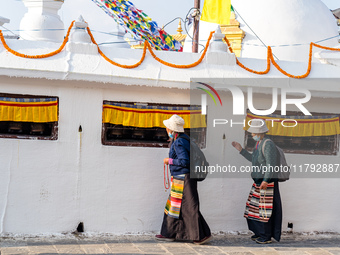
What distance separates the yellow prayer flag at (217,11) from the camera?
33.6ft

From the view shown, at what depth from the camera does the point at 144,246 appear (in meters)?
7.23

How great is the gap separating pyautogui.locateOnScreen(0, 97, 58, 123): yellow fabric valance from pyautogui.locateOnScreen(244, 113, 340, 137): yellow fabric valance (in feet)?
9.32

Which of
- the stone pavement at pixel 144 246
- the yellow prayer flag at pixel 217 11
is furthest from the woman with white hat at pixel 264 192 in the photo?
the yellow prayer flag at pixel 217 11

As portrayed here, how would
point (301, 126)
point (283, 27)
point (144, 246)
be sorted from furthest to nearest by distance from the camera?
point (283, 27) < point (301, 126) < point (144, 246)

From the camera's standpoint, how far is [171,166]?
24.2 ft

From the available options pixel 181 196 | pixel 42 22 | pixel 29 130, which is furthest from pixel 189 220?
pixel 42 22

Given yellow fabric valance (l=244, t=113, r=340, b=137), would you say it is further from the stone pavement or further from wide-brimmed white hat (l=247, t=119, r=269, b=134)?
the stone pavement

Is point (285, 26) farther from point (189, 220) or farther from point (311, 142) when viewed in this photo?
point (189, 220)

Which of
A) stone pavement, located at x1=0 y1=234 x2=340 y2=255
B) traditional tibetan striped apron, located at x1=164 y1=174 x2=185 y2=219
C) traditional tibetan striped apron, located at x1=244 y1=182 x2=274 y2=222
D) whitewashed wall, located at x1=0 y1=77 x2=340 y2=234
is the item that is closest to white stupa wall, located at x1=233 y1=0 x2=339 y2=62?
whitewashed wall, located at x1=0 y1=77 x2=340 y2=234

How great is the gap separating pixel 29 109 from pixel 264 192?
3186 mm

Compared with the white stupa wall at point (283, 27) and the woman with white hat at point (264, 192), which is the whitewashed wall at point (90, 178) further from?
the white stupa wall at point (283, 27)

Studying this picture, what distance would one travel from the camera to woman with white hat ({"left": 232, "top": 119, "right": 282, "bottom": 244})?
7.44 meters

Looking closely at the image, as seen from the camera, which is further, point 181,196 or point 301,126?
point 301,126

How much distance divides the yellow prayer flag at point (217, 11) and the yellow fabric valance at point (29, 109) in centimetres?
388
